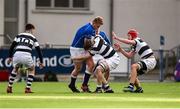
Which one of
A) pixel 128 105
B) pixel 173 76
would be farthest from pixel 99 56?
pixel 173 76

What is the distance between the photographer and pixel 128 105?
48.0 ft

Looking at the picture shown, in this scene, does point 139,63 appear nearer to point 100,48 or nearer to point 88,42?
point 100,48

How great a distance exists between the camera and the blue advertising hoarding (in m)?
34.3

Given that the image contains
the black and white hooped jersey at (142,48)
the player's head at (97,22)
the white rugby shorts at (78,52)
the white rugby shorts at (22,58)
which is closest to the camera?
the white rugby shorts at (22,58)

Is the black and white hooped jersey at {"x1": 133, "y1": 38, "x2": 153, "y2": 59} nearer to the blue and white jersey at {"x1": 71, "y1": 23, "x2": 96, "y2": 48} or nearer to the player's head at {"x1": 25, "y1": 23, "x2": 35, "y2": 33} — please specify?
the blue and white jersey at {"x1": 71, "y1": 23, "x2": 96, "y2": 48}

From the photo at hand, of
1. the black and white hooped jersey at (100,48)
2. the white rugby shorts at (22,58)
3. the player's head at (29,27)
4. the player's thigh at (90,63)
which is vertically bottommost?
the player's thigh at (90,63)

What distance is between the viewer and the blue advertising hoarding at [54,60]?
34344 mm

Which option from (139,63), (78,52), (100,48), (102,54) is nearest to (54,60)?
(78,52)

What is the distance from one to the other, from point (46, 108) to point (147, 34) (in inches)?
1040

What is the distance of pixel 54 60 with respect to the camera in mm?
34625

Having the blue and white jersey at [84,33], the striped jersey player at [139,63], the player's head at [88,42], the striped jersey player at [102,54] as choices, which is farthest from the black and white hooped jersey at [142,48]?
the player's head at [88,42]

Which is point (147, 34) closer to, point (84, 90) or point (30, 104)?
point (84, 90)

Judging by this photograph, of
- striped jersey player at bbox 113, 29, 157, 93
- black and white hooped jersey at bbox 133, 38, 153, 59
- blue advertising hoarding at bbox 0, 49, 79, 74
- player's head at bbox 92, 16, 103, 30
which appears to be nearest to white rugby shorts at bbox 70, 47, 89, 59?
player's head at bbox 92, 16, 103, 30

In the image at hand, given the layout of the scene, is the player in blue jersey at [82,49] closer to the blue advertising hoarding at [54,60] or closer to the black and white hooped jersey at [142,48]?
the black and white hooped jersey at [142,48]
